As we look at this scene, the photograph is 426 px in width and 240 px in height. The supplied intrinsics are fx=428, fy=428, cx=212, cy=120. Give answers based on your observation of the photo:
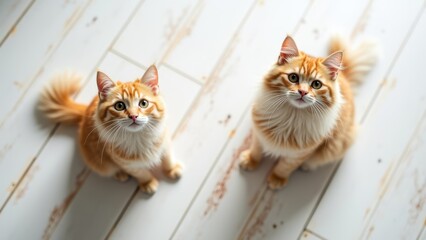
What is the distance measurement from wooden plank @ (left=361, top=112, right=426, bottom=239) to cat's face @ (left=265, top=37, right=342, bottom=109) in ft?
1.97

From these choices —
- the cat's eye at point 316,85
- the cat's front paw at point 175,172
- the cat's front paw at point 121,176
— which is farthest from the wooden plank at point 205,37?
the cat's eye at point 316,85

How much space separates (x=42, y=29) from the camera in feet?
5.95

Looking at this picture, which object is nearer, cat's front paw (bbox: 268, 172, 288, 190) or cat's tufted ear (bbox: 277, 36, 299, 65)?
cat's tufted ear (bbox: 277, 36, 299, 65)

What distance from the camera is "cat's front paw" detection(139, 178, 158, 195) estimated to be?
5.21 feet

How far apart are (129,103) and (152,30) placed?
2.18 feet

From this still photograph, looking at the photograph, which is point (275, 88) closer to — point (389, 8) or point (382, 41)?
point (382, 41)

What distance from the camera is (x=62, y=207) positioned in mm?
1604

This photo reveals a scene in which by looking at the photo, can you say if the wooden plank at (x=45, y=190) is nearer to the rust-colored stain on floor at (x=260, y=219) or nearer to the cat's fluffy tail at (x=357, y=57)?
the rust-colored stain on floor at (x=260, y=219)

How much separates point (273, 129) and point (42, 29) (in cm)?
110

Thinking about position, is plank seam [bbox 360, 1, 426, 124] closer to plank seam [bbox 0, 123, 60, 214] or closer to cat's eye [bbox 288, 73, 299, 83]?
cat's eye [bbox 288, 73, 299, 83]

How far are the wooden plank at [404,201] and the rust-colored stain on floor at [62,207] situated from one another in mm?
1077

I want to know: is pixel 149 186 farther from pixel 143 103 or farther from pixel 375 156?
pixel 375 156

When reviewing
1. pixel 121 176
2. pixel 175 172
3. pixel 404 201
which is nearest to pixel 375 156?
pixel 404 201

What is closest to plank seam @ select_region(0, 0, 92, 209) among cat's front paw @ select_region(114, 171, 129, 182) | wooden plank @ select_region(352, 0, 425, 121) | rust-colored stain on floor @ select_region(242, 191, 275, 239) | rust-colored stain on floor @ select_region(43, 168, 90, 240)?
rust-colored stain on floor @ select_region(43, 168, 90, 240)
